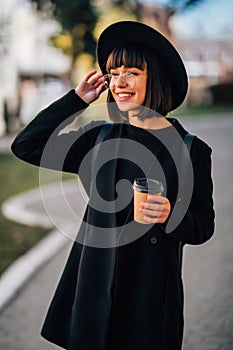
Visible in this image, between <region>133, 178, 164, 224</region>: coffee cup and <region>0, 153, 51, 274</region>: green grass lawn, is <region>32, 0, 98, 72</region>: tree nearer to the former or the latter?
<region>0, 153, 51, 274</region>: green grass lawn

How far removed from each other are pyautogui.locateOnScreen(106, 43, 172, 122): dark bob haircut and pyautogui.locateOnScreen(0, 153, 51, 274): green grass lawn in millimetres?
3393

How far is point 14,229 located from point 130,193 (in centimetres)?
481

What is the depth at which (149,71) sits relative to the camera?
7.70ft

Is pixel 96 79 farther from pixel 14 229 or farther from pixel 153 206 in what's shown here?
pixel 14 229

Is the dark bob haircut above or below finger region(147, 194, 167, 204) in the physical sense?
above

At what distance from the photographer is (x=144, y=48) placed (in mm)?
2379

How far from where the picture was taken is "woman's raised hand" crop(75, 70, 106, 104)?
2.51 metres

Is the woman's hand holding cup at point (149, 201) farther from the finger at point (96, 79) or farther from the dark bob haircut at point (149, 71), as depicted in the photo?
the finger at point (96, 79)

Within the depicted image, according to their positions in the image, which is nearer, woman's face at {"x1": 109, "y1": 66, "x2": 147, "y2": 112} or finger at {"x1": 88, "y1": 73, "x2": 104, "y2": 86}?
woman's face at {"x1": 109, "y1": 66, "x2": 147, "y2": 112}

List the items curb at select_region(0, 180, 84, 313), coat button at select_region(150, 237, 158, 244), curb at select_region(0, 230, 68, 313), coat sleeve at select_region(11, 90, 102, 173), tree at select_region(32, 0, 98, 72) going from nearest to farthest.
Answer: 1. coat button at select_region(150, 237, 158, 244)
2. coat sleeve at select_region(11, 90, 102, 173)
3. curb at select_region(0, 230, 68, 313)
4. curb at select_region(0, 180, 84, 313)
5. tree at select_region(32, 0, 98, 72)

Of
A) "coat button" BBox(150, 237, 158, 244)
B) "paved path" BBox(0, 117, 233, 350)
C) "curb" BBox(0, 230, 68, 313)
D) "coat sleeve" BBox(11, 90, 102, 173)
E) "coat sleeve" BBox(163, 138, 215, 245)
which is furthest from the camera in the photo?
"curb" BBox(0, 230, 68, 313)

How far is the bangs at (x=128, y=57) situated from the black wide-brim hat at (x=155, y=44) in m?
0.03

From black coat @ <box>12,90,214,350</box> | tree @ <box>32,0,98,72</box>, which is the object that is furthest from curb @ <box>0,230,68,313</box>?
tree @ <box>32,0,98,72</box>

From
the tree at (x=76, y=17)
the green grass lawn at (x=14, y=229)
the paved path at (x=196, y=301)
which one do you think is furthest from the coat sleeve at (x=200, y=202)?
the tree at (x=76, y=17)
